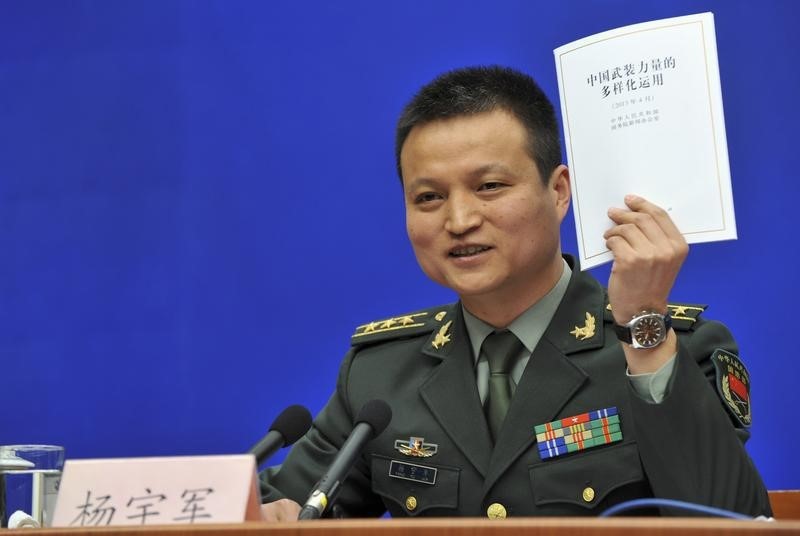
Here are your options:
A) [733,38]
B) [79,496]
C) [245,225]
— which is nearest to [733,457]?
[79,496]

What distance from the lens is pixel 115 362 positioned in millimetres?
2514

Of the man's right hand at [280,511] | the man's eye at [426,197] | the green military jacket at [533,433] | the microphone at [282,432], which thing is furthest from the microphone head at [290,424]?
the man's eye at [426,197]

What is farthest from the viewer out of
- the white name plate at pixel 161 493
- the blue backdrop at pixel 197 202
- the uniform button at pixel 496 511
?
the blue backdrop at pixel 197 202

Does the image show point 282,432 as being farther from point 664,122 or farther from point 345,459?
point 664,122

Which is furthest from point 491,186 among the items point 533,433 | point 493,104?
point 533,433

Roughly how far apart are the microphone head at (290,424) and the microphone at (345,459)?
0.10 meters

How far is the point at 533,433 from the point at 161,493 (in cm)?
77

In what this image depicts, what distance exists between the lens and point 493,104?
187 cm

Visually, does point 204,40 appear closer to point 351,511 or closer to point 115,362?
point 115,362

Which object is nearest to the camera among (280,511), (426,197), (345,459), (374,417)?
(345,459)

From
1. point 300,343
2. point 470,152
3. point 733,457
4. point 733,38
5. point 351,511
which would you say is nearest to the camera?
point 733,457

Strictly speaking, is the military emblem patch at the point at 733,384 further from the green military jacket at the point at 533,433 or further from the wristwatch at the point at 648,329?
the wristwatch at the point at 648,329

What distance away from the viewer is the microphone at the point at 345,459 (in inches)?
49.8

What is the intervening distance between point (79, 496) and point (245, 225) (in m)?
1.40
